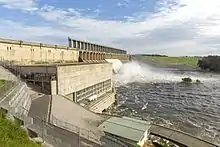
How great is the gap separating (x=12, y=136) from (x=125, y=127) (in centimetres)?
1030

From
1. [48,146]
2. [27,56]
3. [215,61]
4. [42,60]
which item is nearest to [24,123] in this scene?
[48,146]

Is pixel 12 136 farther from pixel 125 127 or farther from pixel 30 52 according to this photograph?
pixel 30 52

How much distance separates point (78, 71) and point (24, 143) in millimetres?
25385

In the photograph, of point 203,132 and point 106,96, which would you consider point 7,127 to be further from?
point 106,96

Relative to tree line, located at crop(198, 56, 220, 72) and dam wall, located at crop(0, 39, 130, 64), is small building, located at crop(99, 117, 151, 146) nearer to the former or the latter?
dam wall, located at crop(0, 39, 130, 64)

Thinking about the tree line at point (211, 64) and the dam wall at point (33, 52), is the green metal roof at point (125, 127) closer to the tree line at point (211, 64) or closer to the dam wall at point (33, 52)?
the dam wall at point (33, 52)

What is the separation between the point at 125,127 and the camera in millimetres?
19422

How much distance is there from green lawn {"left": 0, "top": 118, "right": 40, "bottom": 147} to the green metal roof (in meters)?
8.58

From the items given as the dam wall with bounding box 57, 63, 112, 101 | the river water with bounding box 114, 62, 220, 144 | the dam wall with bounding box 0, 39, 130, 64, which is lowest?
the river water with bounding box 114, 62, 220, 144

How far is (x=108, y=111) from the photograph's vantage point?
40344 millimetres

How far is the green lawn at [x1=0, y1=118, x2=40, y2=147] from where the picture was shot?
9797 mm

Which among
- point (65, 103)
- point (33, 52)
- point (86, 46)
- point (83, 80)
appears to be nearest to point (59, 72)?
point (83, 80)

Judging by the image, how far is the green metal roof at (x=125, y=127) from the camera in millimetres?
18391

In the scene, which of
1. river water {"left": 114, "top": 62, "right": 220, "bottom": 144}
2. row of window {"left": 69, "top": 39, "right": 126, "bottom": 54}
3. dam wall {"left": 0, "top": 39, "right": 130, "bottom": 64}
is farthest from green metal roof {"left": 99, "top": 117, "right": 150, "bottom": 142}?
row of window {"left": 69, "top": 39, "right": 126, "bottom": 54}
